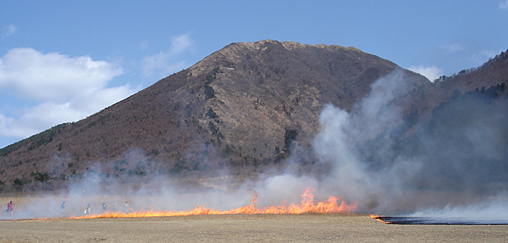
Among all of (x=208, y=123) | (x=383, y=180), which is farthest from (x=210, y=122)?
(x=383, y=180)

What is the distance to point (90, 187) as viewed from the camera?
62125 millimetres

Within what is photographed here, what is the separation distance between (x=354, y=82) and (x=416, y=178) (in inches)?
3517

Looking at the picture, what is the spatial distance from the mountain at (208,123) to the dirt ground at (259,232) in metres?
33.9

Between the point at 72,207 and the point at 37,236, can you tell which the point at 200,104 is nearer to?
the point at 72,207

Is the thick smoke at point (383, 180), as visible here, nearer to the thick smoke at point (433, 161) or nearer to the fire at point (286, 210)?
the thick smoke at point (433, 161)

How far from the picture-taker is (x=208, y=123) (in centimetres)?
9525

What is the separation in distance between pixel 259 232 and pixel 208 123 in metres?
67.4

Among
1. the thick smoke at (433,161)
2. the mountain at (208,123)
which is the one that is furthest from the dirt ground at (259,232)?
the mountain at (208,123)

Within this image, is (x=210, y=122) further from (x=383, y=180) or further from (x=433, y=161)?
(x=433, y=161)

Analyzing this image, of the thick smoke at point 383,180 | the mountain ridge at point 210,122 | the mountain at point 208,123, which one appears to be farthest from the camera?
the mountain ridge at point 210,122

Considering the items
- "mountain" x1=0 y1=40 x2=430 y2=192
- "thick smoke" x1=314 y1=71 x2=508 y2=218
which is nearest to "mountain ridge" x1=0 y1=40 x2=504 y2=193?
"mountain" x1=0 y1=40 x2=430 y2=192

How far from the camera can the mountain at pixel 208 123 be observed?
78.4 meters

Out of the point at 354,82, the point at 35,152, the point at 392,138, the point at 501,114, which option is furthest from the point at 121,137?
the point at 354,82

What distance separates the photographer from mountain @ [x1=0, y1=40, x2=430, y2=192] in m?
78.4
